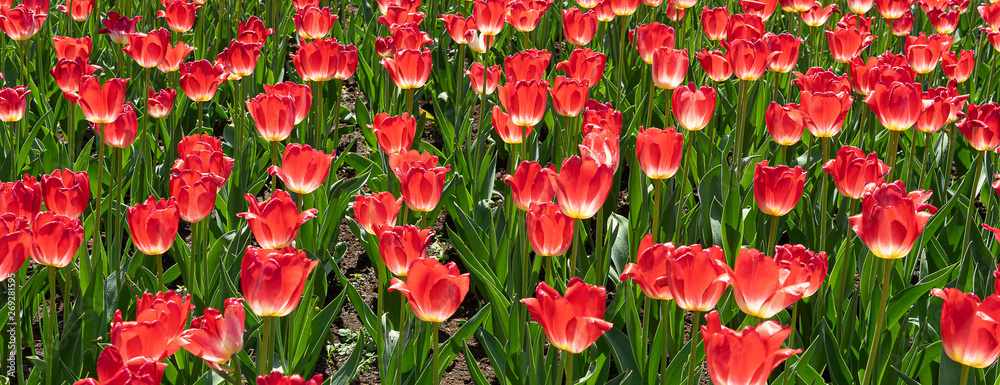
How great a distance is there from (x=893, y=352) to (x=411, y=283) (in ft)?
3.76

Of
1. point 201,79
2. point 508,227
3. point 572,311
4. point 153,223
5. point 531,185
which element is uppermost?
point 572,311

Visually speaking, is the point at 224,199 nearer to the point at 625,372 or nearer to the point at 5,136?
the point at 5,136

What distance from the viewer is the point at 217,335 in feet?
4.63

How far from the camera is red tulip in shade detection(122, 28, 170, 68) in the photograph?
10.5ft

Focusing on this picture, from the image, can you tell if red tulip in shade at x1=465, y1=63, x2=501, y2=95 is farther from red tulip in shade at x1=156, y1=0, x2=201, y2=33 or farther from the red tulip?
red tulip in shade at x1=156, y1=0, x2=201, y2=33

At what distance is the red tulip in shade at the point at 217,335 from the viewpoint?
1.40 m

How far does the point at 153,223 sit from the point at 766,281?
3.97 ft

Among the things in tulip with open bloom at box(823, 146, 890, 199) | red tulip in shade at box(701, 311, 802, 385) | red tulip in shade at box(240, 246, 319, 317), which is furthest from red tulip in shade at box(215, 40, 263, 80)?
red tulip in shade at box(701, 311, 802, 385)

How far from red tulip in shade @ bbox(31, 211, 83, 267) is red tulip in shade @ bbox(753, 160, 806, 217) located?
138cm

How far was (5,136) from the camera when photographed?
3146 mm

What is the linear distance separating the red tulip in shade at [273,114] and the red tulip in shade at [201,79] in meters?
0.46

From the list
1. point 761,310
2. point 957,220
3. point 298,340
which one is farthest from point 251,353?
point 957,220

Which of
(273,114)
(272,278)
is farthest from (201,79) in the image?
(272,278)

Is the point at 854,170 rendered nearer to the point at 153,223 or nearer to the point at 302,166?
the point at 302,166
